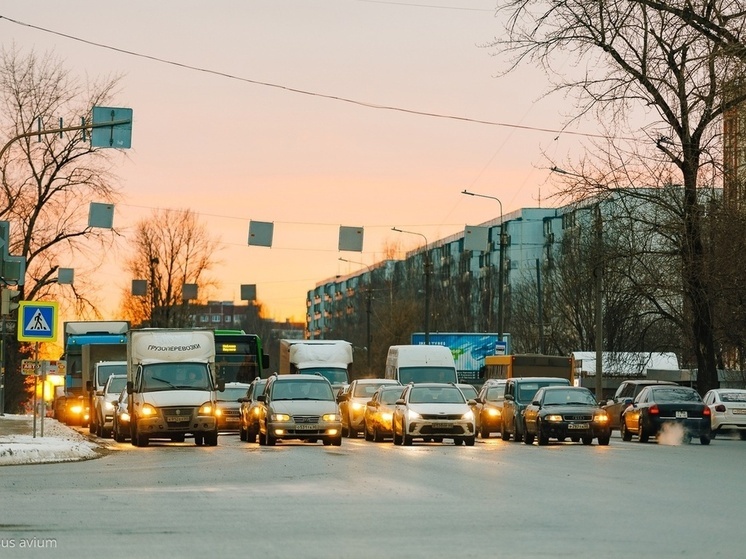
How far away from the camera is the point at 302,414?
36281mm

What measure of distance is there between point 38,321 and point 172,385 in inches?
207

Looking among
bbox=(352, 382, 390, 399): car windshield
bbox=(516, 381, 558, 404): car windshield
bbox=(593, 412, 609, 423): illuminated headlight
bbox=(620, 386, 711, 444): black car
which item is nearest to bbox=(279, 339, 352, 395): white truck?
bbox=(352, 382, 390, 399): car windshield

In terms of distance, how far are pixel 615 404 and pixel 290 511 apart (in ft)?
112

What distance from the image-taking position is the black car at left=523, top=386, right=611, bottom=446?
3788 centimetres

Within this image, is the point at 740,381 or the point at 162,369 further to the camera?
the point at 740,381

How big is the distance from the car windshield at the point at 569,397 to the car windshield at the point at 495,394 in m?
7.67

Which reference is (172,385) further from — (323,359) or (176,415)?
(323,359)

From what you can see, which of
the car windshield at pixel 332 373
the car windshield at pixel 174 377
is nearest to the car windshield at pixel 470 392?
the car windshield at pixel 332 373

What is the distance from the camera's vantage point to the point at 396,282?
427 ft

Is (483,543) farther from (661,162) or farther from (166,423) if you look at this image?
(661,162)

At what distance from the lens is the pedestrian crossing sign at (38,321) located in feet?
107

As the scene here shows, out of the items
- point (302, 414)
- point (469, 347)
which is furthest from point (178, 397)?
point (469, 347)

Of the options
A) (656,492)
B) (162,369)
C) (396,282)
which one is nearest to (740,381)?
(162,369)

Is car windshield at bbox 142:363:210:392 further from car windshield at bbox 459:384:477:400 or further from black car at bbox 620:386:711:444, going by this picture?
car windshield at bbox 459:384:477:400
